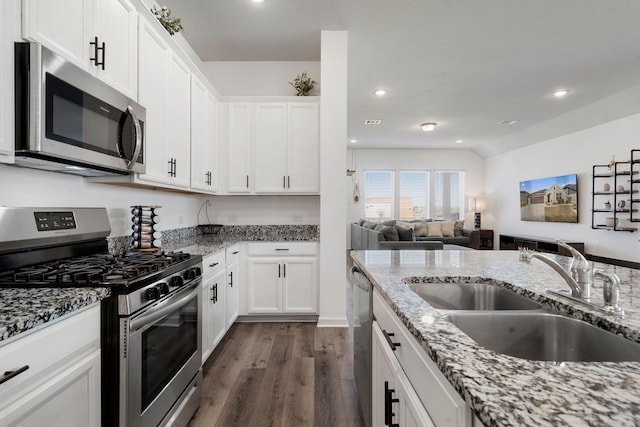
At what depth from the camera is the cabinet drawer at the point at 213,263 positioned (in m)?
2.27

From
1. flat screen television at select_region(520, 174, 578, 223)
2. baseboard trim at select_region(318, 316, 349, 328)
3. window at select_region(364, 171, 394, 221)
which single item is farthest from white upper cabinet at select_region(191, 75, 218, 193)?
flat screen television at select_region(520, 174, 578, 223)

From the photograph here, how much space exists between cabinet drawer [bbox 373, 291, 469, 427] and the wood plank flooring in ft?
3.56

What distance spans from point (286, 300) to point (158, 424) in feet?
6.19

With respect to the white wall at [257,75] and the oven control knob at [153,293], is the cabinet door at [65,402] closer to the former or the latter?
the oven control knob at [153,293]

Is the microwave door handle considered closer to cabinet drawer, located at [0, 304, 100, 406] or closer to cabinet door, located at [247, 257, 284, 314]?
cabinet drawer, located at [0, 304, 100, 406]

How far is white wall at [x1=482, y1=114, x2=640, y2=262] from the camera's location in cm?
482

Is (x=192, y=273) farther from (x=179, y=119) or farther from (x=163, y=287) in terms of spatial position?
(x=179, y=119)

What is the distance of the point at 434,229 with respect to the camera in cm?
751

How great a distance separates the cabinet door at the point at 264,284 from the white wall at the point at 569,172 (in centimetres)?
520

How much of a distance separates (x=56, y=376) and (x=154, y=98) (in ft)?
5.73

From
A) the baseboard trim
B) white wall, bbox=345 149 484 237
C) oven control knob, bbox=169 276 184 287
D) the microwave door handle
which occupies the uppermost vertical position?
white wall, bbox=345 149 484 237

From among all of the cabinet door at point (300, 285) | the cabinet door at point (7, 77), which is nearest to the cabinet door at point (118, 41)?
the cabinet door at point (7, 77)

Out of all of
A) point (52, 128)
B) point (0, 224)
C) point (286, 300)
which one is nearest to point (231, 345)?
point (286, 300)

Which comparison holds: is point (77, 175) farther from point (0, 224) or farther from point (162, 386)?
point (162, 386)
